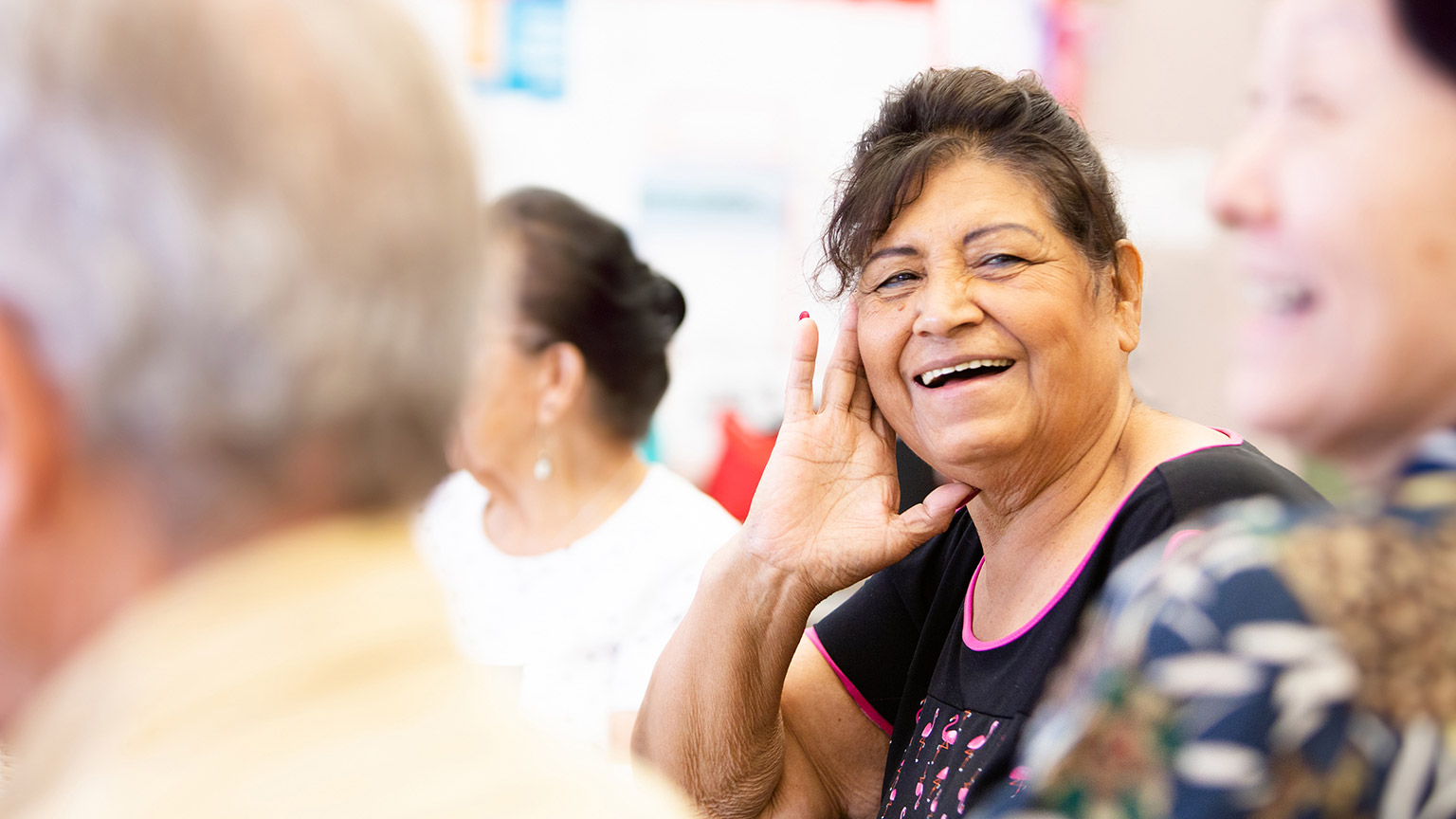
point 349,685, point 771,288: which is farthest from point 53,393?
point 771,288

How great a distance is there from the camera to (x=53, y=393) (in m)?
0.59

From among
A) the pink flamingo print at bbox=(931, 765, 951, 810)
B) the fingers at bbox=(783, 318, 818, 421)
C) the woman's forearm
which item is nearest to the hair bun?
the fingers at bbox=(783, 318, 818, 421)

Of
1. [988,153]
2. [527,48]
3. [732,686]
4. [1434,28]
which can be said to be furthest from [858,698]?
[527,48]

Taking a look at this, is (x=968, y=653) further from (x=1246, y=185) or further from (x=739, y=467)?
(x=739, y=467)

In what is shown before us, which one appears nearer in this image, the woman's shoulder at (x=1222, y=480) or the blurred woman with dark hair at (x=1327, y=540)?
the blurred woman with dark hair at (x=1327, y=540)

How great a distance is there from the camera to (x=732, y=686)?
1722 mm

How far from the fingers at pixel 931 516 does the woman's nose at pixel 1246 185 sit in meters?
0.91

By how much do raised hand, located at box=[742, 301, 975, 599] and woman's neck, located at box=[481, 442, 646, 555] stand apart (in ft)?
2.16

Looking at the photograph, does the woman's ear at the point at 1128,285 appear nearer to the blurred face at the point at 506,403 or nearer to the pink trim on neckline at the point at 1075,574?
the pink trim on neckline at the point at 1075,574

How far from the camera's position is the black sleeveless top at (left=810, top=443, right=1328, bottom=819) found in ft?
4.50

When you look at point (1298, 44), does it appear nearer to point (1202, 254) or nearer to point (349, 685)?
point (349, 685)

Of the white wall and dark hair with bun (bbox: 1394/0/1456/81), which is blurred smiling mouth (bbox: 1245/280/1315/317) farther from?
the white wall

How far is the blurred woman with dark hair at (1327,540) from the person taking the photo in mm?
616

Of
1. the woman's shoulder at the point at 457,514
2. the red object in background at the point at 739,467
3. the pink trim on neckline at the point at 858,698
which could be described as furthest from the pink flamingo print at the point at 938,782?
the red object in background at the point at 739,467
